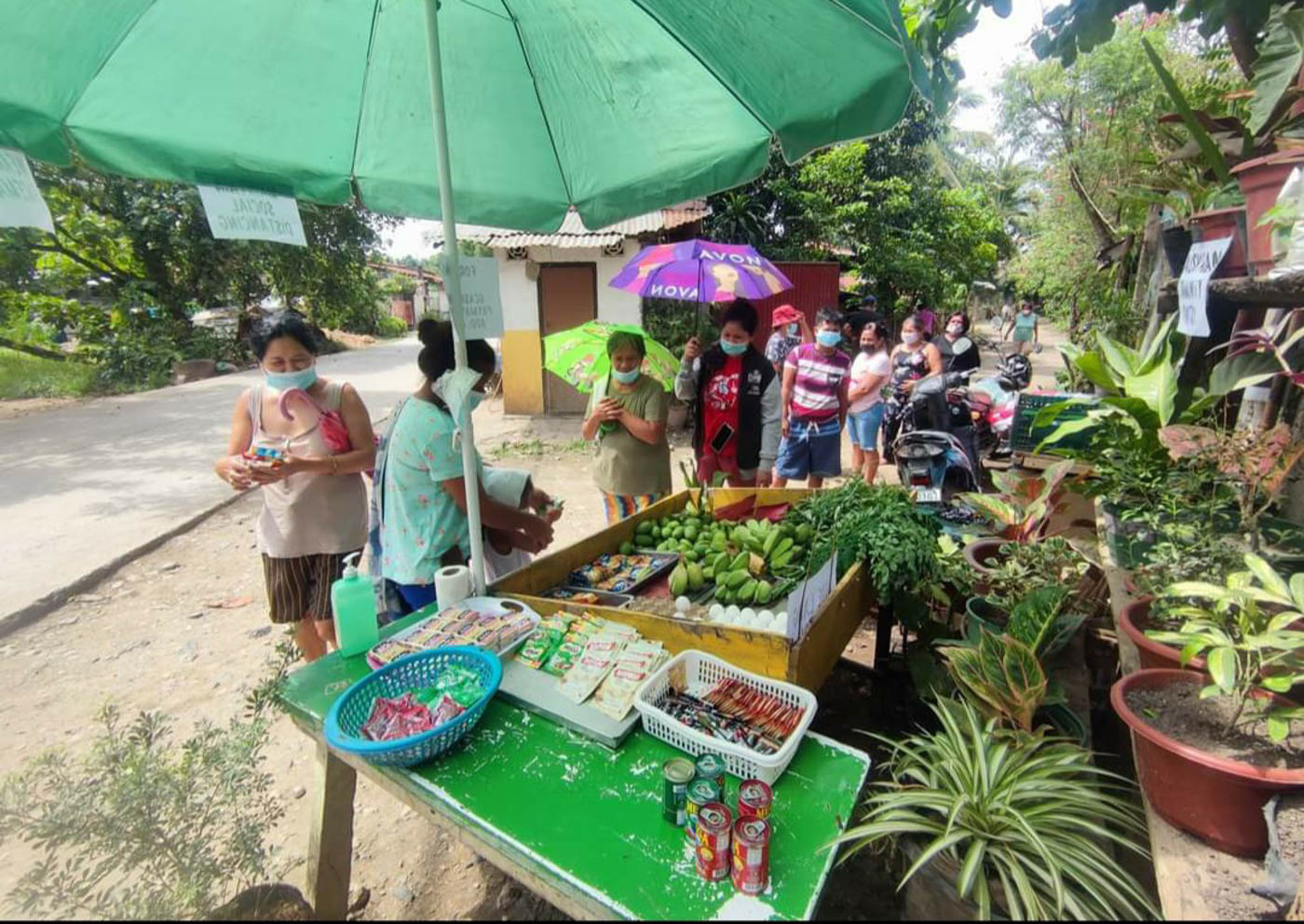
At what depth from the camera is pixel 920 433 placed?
14.1ft

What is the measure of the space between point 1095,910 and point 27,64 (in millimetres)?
3337

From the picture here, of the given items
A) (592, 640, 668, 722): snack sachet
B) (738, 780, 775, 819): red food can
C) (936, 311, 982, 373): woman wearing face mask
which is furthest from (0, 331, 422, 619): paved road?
(936, 311, 982, 373): woman wearing face mask

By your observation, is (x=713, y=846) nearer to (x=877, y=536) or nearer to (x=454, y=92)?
(x=877, y=536)

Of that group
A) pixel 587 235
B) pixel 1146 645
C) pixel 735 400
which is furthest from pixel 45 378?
pixel 1146 645

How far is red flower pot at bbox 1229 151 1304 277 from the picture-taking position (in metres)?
1.69

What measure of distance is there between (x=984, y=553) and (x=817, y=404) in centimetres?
199

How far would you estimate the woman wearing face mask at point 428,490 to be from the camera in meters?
2.36

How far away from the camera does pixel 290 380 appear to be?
8.27ft

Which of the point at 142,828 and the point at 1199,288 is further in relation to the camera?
the point at 1199,288

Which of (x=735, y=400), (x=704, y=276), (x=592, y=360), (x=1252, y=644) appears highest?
(x=704, y=276)

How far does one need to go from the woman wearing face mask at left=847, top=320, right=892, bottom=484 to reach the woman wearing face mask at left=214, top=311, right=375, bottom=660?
416cm

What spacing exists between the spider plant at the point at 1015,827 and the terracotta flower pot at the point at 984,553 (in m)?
1.12

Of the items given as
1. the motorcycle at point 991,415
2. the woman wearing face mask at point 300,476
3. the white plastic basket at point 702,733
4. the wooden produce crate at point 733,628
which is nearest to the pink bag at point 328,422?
the woman wearing face mask at point 300,476

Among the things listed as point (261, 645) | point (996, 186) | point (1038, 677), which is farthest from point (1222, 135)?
point (996, 186)
